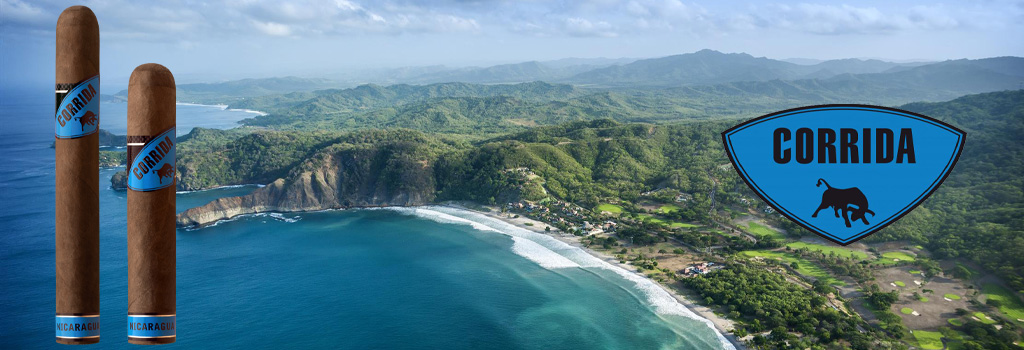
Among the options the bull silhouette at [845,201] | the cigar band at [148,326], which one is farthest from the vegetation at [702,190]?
the cigar band at [148,326]

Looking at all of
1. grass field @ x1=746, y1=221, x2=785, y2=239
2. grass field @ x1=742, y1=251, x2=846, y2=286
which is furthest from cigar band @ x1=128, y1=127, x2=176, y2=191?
grass field @ x1=746, y1=221, x2=785, y2=239

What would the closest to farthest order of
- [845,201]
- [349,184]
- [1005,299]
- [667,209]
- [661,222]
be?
[845,201]
[1005,299]
[661,222]
[667,209]
[349,184]

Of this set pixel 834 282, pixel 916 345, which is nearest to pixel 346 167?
pixel 834 282

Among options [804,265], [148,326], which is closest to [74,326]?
[148,326]

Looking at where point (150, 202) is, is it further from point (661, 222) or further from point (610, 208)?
point (610, 208)

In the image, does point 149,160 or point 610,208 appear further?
point 610,208

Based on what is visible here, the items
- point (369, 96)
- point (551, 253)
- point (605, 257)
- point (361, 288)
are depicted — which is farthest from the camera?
point (369, 96)
